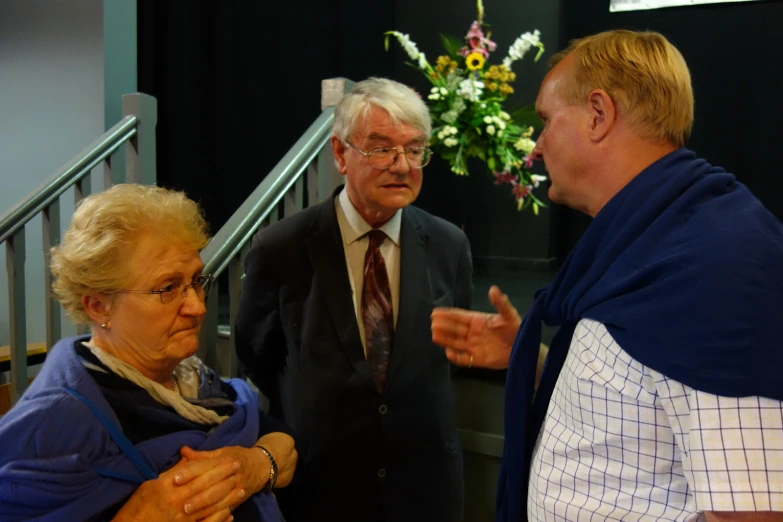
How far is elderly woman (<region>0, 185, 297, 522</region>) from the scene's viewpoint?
914 millimetres

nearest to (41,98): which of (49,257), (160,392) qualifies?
(49,257)

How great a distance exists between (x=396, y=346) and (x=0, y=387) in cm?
286

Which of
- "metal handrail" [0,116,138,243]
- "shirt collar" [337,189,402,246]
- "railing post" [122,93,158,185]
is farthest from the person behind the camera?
"railing post" [122,93,158,185]

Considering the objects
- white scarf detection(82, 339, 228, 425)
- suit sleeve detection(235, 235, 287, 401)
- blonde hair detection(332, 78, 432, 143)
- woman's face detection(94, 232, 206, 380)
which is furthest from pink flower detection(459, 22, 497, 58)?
white scarf detection(82, 339, 228, 425)

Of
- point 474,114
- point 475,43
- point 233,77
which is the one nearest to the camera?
point 474,114

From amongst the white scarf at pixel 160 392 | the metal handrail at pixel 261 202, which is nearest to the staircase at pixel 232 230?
the metal handrail at pixel 261 202

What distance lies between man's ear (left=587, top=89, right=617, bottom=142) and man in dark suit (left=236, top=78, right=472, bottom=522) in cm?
64

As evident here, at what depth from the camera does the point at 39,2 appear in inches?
155

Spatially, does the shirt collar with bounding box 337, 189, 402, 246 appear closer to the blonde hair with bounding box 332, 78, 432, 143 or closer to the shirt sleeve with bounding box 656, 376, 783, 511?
the blonde hair with bounding box 332, 78, 432, 143

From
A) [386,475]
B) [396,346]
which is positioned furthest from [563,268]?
[386,475]

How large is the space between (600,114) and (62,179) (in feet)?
6.49

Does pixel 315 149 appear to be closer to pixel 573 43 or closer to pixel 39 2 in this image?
pixel 573 43

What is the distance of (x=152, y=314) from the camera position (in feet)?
3.61

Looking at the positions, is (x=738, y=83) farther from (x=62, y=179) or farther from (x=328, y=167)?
(x=62, y=179)
